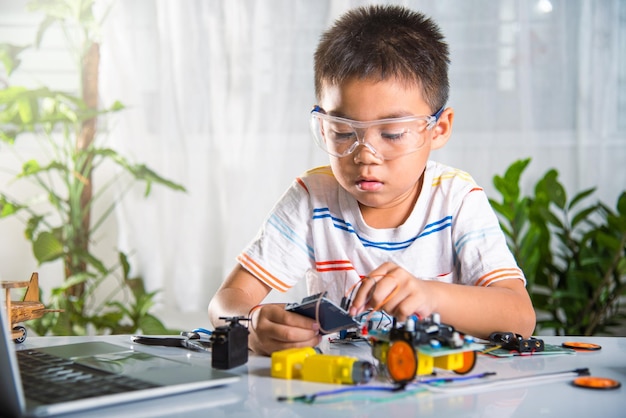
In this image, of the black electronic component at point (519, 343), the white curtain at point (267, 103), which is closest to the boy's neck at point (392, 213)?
the black electronic component at point (519, 343)

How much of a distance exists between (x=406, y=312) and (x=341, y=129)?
0.43 meters

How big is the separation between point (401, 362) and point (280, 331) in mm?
257

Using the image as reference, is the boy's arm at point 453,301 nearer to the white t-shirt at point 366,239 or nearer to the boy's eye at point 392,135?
the white t-shirt at point 366,239

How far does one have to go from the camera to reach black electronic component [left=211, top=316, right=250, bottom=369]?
100 cm

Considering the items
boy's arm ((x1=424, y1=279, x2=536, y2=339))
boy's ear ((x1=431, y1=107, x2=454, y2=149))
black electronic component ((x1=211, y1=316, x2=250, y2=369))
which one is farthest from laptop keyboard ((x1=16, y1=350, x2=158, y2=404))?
boy's ear ((x1=431, y1=107, x2=454, y2=149))

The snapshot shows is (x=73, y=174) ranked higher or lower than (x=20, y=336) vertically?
higher

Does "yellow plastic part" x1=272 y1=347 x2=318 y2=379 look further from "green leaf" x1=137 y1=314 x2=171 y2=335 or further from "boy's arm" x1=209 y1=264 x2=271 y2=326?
"green leaf" x1=137 y1=314 x2=171 y2=335

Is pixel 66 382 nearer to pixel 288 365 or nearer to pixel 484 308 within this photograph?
pixel 288 365

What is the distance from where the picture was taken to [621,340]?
1264 millimetres

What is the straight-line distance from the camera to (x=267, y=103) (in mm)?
3146

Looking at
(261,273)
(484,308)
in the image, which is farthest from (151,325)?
(484,308)

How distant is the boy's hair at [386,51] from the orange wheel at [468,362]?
62cm

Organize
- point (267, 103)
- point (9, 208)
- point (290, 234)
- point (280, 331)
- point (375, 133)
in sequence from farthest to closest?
point (267, 103) < point (9, 208) < point (290, 234) < point (375, 133) < point (280, 331)

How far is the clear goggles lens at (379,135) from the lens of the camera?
1318 mm
